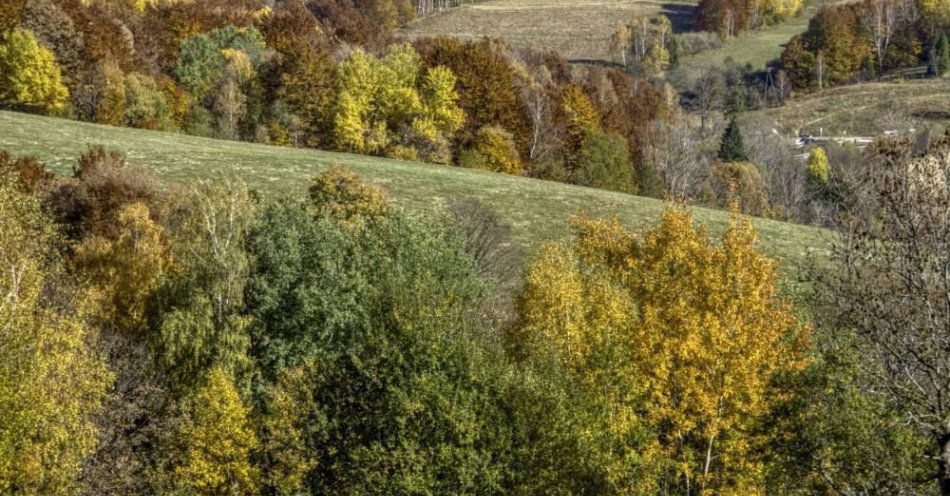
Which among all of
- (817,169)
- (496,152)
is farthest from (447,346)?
(817,169)

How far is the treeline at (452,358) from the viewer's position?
31.5 meters

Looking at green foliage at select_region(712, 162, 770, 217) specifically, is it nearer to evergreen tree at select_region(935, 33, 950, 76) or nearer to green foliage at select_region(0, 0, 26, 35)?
evergreen tree at select_region(935, 33, 950, 76)

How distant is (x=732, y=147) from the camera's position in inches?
5084

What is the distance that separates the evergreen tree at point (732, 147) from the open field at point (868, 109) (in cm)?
3838

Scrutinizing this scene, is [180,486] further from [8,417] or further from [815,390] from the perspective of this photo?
[815,390]

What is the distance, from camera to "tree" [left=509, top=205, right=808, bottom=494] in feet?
115

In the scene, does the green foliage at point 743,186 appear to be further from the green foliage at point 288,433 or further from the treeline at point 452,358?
the green foliage at point 288,433

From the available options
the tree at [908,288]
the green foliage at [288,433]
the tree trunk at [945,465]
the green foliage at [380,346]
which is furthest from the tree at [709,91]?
the tree trunk at [945,465]

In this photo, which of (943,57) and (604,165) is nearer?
(604,165)

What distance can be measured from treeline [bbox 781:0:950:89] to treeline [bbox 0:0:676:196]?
85325 millimetres

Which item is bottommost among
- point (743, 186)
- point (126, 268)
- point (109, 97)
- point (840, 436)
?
point (840, 436)

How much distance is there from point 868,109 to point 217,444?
162027 millimetres

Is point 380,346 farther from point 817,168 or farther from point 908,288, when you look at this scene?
point 817,168

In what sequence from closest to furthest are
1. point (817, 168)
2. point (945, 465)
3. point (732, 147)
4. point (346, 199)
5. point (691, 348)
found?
point (945, 465), point (691, 348), point (346, 199), point (732, 147), point (817, 168)
